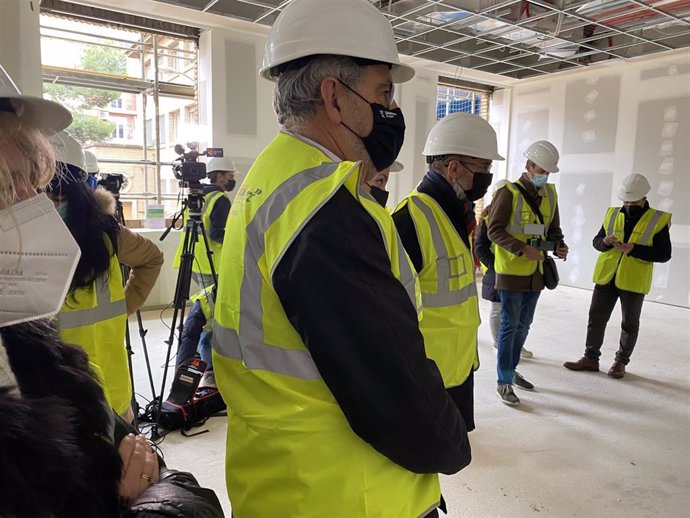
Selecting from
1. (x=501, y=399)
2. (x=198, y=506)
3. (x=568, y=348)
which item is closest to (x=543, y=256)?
(x=501, y=399)

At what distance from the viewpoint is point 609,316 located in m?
4.23

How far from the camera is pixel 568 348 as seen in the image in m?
4.92

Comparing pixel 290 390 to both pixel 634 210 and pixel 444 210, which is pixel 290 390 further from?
Answer: pixel 634 210

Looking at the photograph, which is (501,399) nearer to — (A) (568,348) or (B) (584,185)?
(A) (568,348)

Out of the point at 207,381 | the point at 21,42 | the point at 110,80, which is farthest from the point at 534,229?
the point at 110,80

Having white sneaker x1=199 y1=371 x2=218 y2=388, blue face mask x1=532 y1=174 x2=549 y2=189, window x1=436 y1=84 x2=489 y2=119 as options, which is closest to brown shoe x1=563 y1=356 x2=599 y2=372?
blue face mask x1=532 y1=174 x2=549 y2=189

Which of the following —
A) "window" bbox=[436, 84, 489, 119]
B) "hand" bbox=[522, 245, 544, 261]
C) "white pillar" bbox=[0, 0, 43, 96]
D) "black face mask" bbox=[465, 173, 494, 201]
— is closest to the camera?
"black face mask" bbox=[465, 173, 494, 201]

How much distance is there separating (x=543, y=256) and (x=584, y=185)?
17.6 feet

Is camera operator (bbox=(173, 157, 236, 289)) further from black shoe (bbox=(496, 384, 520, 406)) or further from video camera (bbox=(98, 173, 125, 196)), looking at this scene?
black shoe (bbox=(496, 384, 520, 406))

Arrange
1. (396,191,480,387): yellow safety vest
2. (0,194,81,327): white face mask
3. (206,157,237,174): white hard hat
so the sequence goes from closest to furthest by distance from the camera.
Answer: (0,194,81,327): white face mask → (396,191,480,387): yellow safety vest → (206,157,237,174): white hard hat

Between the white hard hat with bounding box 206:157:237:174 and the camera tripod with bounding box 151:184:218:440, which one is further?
the white hard hat with bounding box 206:157:237:174

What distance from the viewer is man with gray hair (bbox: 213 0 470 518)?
846 millimetres

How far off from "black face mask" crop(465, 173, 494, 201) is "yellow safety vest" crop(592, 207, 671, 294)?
98.3 inches

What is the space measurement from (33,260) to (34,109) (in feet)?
0.92
